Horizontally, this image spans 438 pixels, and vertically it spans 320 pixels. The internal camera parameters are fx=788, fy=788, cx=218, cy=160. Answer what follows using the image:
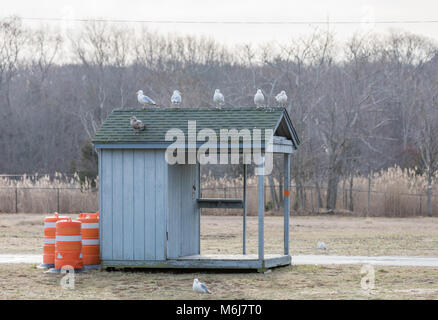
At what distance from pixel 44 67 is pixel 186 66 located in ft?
45.6

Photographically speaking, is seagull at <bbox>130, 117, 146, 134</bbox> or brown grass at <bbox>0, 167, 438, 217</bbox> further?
brown grass at <bbox>0, 167, 438, 217</bbox>

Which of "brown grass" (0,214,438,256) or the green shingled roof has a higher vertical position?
the green shingled roof

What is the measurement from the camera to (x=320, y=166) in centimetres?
3784

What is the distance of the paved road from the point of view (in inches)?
647

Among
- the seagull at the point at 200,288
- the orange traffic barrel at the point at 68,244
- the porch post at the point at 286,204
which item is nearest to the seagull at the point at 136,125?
the orange traffic barrel at the point at 68,244

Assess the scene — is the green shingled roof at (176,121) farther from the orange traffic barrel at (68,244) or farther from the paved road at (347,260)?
the paved road at (347,260)

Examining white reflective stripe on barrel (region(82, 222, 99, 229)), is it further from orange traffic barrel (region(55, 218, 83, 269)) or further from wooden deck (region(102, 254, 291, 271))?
wooden deck (region(102, 254, 291, 271))

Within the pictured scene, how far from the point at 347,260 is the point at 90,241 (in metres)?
5.55

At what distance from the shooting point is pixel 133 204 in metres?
15.0

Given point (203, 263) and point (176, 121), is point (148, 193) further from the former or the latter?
point (203, 263)

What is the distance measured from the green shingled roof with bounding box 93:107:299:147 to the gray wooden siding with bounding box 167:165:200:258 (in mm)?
807

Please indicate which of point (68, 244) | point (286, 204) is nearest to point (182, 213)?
point (286, 204)

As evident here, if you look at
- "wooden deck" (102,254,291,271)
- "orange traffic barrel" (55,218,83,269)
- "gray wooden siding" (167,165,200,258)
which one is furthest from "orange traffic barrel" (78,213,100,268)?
"gray wooden siding" (167,165,200,258)
